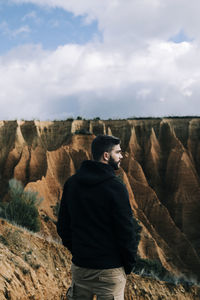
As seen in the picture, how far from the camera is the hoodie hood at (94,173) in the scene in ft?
8.63

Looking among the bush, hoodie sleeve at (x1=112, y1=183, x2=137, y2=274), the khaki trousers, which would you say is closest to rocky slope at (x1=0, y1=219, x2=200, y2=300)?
the khaki trousers

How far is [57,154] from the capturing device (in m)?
24.0

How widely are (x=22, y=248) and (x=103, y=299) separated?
3755 millimetres

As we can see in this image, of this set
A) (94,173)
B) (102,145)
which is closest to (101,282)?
(94,173)

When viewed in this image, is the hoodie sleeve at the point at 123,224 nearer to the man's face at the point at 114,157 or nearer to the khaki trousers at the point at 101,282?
the khaki trousers at the point at 101,282

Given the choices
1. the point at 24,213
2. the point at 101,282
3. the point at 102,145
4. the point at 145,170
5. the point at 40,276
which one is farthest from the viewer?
the point at 145,170

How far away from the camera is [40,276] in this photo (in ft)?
17.3

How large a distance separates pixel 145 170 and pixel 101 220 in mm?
28552

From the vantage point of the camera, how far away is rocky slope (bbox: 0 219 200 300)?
15.4 feet

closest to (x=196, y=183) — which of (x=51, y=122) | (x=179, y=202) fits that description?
(x=179, y=202)

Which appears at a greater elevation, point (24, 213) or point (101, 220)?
point (101, 220)

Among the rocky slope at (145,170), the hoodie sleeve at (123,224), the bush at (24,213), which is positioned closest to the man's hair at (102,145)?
the hoodie sleeve at (123,224)

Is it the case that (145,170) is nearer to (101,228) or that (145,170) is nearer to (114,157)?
(114,157)

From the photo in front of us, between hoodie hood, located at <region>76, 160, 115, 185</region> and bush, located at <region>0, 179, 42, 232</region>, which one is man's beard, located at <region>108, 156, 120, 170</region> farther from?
bush, located at <region>0, 179, 42, 232</region>
